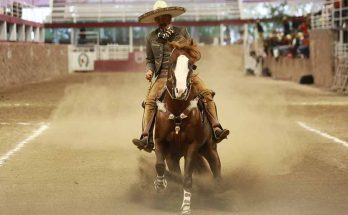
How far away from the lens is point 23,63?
134 ft

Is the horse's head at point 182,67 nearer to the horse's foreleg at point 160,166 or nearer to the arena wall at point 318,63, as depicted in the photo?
the horse's foreleg at point 160,166

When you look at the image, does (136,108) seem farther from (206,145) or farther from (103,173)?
(206,145)

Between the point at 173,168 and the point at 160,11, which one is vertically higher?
the point at 160,11

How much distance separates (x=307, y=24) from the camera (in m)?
44.2

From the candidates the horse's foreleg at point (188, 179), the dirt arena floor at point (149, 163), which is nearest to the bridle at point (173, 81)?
the horse's foreleg at point (188, 179)

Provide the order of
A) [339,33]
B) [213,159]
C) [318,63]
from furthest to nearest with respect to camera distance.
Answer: [318,63], [339,33], [213,159]

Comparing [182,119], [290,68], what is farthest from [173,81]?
[290,68]

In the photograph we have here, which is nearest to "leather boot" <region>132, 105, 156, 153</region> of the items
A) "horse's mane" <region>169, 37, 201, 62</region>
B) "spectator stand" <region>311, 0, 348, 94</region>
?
"horse's mane" <region>169, 37, 201, 62</region>

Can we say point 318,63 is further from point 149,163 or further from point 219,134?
point 219,134

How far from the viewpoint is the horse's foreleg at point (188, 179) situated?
794 centimetres

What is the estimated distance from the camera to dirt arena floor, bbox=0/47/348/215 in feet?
28.5

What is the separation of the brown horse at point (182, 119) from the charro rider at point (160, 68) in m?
0.31

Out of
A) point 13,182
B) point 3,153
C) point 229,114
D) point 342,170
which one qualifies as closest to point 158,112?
point 13,182

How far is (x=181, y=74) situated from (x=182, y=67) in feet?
0.32
